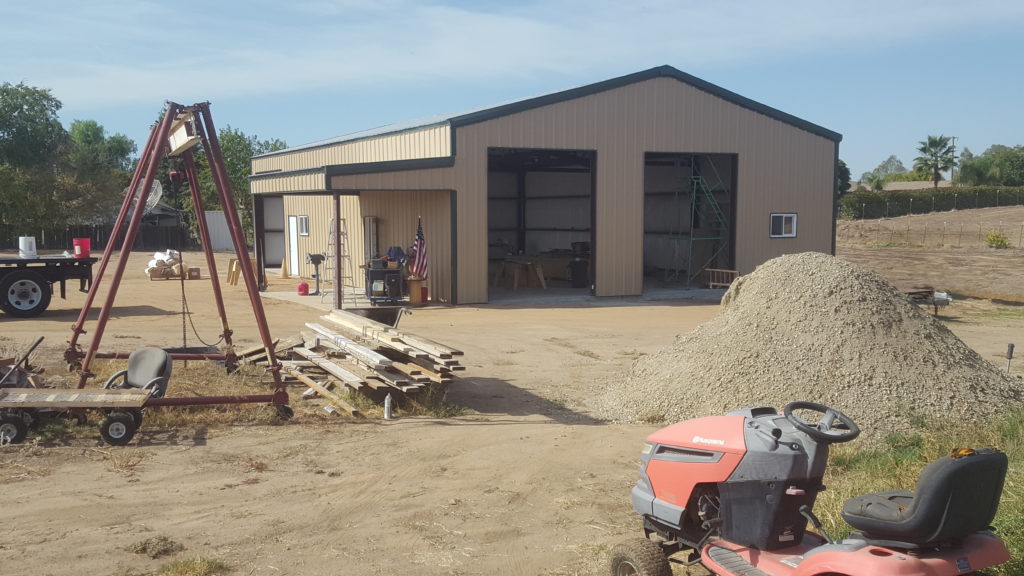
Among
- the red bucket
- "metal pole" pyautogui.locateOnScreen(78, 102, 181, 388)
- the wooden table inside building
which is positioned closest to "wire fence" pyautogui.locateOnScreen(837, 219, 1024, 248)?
the wooden table inside building

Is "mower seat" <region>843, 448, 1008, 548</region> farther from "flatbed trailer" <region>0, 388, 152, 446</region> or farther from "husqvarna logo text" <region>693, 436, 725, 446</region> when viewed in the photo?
"flatbed trailer" <region>0, 388, 152, 446</region>

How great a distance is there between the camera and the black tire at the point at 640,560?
4.85 metres

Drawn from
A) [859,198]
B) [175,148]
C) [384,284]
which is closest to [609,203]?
[384,284]

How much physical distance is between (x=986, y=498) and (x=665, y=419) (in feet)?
20.7

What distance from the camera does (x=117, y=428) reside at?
8500 millimetres

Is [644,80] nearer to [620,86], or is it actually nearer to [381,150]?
[620,86]

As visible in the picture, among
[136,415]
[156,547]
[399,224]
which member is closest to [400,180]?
[399,224]

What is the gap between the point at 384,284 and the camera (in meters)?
22.0

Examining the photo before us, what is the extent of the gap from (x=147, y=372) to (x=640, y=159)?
1721 centimetres

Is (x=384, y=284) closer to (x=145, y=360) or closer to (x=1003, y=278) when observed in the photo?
(x=145, y=360)

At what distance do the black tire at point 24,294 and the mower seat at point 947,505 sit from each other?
19.1 meters

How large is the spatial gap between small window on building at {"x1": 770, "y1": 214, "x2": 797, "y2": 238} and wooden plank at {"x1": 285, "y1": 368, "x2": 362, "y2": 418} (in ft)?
60.7

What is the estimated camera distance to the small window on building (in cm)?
2678

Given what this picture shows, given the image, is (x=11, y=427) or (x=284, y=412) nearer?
(x=11, y=427)
